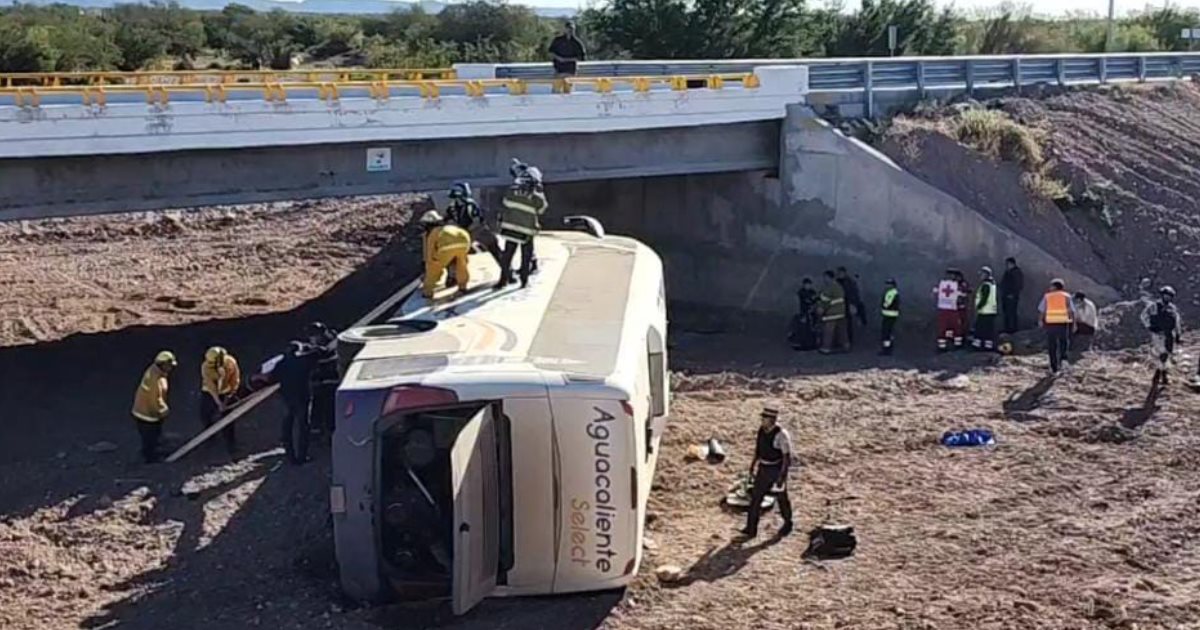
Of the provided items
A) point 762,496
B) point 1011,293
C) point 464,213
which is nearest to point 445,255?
point 464,213

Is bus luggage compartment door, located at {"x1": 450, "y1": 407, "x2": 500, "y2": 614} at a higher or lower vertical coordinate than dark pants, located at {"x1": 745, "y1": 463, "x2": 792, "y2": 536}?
higher

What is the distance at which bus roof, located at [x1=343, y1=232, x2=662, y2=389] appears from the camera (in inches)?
423

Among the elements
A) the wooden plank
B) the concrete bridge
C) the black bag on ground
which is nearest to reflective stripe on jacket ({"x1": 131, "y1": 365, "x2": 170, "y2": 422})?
the wooden plank

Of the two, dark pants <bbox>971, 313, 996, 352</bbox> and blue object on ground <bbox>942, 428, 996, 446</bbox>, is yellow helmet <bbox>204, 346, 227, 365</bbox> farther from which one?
dark pants <bbox>971, 313, 996, 352</bbox>

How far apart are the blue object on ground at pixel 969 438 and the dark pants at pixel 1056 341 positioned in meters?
3.40

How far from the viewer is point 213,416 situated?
16406 millimetres

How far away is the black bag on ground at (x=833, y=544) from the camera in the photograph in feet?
40.3

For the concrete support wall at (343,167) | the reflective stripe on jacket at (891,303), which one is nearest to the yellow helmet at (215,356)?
the concrete support wall at (343,167)

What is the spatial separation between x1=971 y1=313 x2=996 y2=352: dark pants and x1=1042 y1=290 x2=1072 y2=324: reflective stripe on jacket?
5.11 ft

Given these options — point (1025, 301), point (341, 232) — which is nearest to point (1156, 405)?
point (1025, 301)

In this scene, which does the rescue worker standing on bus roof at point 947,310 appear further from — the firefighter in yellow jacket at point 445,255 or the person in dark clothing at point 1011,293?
the firefighter in yellow jacket at point 445,255

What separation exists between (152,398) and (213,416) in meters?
0.90

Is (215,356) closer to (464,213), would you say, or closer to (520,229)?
(464,213)

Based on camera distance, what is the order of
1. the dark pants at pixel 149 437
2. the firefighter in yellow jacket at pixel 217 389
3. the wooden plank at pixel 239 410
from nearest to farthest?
the wooden plank at pixel 239 410
the dark pants at pixel 149 437
the firefighter in yellow jacket at pixel 217 389
